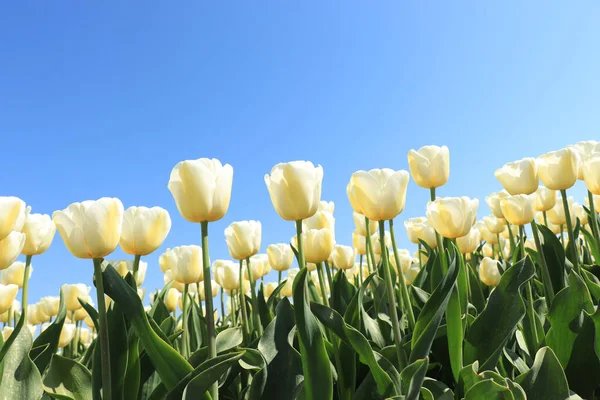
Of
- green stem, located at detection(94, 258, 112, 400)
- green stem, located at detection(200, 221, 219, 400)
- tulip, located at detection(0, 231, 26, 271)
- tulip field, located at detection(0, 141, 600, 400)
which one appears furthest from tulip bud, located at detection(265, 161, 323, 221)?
tulip, located at detection(0, 231, 26, 271)

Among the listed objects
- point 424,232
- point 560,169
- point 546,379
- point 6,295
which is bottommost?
point 546,379

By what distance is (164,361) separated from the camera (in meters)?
1.61

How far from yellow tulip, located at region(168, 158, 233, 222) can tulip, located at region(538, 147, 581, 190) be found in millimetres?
1895

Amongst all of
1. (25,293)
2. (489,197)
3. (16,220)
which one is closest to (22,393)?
(25,293)

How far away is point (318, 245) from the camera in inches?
104

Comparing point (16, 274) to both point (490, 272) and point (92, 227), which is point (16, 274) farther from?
point (490, 272)

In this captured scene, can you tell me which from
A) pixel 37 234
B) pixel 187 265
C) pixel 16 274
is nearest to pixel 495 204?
pixel 187 265

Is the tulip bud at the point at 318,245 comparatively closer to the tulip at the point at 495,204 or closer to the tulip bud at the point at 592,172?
the tulip bud at the point at 592,172

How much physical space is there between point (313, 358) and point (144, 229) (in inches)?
30.3

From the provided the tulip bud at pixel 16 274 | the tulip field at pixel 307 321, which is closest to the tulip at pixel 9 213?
the tulip field at pixel 307 321

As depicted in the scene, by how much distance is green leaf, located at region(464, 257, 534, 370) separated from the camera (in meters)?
2.06

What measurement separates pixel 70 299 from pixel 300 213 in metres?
2.48

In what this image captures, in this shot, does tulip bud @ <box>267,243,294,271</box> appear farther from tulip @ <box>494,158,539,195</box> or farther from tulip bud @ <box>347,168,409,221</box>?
tulip bud @ <box>347,168,409,221</box>

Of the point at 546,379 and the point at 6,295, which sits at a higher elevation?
the point at 6,295
